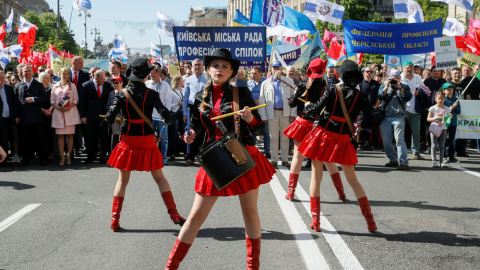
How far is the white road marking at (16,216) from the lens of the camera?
6.88 meters

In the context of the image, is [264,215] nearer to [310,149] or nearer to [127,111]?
[310,149]

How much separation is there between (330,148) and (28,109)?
8596 millimetres

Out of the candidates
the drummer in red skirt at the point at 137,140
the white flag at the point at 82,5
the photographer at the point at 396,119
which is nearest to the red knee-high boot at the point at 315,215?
the drummer in red skirt at the point at 137,140

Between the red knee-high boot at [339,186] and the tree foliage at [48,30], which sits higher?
the tree foliage at [48,30]

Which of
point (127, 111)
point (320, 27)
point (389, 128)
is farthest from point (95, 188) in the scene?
point (320, 27)

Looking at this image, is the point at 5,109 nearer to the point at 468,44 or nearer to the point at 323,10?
the point at 323,10

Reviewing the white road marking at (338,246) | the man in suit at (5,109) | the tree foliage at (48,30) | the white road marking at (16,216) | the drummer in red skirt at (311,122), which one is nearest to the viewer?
the white road marking at (338,246)

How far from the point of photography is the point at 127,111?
680 cm

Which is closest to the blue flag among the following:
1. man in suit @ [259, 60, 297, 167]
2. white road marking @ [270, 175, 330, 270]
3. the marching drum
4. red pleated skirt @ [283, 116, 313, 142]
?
man in suit @ [259, 60, 297, 167]

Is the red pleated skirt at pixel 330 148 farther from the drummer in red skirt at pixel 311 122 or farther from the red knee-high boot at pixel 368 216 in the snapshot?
the drummer in red skirt at pixel 311 122

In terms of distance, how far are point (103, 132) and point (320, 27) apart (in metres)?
50.8

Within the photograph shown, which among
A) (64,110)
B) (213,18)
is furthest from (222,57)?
(213,18)

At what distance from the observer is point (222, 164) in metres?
4.39

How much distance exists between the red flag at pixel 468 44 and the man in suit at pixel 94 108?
11.0m
